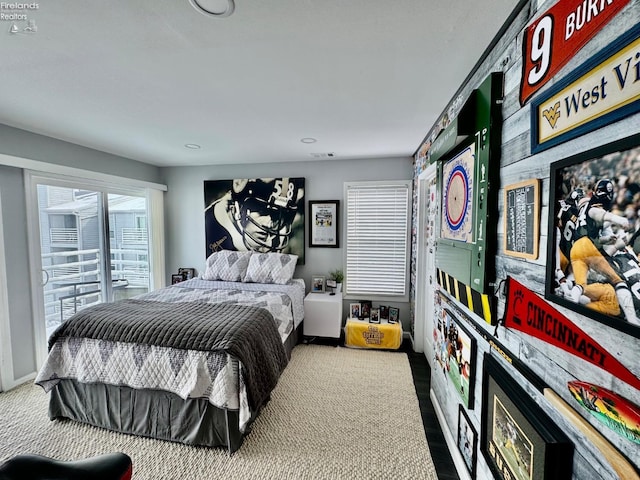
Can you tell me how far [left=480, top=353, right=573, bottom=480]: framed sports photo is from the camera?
30.3 inches

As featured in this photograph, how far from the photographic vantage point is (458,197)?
5.00 feet

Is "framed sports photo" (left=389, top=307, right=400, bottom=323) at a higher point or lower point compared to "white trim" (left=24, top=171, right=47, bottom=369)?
lower

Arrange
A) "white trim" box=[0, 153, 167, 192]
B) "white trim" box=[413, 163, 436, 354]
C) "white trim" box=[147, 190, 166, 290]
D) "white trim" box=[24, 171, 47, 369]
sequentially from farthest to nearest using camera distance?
"white trim" box=[147, 190, 166, 290] < "white trim" box=[413, 163, 436, 354] < "white trim" box=[24, 171, 47, 369] < "white trim" box=[0, 153, 167, 192]

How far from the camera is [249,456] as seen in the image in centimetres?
166

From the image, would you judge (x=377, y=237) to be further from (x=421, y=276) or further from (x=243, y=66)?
(x=243, y=66)

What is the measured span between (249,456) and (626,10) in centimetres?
252

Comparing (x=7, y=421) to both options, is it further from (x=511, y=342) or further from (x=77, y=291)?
(x=511, y=342)

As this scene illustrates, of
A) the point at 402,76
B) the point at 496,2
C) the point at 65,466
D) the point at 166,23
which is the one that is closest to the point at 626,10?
the point at 496,2

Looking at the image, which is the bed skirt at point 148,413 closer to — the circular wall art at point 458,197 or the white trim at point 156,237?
the circular wall art at point 458,197

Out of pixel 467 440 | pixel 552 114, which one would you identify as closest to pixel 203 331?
pixel 467 440

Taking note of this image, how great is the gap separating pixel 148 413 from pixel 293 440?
104 cm

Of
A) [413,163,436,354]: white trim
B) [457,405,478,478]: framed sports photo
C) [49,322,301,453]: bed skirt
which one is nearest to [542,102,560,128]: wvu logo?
[457,405,478,478]: framed sports photo

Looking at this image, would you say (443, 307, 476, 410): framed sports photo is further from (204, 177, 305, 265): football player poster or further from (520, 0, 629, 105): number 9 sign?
(204, 177, 305, 265): football player poster

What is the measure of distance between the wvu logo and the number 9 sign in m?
0.12
